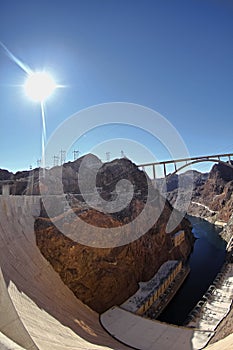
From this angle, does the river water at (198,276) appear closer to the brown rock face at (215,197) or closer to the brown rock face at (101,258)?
the brown rock face at (101,258)

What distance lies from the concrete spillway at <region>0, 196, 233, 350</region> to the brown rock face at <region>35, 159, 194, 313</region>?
2.20 ft

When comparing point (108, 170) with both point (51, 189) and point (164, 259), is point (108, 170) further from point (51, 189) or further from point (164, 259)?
point (164, 259)

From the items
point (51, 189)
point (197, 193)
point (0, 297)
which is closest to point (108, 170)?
point (51, 189)

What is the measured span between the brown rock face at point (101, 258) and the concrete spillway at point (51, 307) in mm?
672

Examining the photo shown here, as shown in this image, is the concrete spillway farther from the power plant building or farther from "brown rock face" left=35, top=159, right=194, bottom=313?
the power plant building

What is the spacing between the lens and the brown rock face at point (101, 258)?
1422 centimetres

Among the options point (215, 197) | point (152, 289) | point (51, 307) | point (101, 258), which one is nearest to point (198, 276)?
point (152, 289)

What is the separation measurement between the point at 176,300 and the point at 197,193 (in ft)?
229

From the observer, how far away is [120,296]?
635 inches

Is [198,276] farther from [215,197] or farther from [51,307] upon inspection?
[215,197]

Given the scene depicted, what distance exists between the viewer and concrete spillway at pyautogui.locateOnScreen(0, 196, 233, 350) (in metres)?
9.02

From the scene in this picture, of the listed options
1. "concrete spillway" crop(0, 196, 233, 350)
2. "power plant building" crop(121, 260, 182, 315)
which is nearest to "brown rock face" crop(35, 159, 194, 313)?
"power plant building" crop(121, 260, 182, 315)

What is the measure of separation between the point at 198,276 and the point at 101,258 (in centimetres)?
1432

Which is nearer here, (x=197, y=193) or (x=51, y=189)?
(x=51, y=189)
